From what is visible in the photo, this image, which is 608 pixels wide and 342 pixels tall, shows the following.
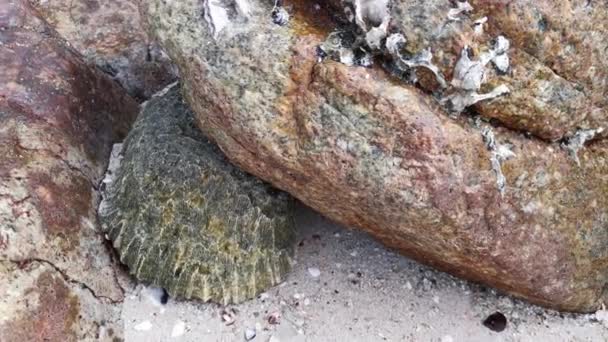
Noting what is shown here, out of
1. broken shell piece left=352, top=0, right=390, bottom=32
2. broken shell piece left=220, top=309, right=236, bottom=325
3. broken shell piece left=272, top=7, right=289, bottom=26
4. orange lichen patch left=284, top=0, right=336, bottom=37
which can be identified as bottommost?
broken shell piece left=220, top=309, right=236, bottom=325

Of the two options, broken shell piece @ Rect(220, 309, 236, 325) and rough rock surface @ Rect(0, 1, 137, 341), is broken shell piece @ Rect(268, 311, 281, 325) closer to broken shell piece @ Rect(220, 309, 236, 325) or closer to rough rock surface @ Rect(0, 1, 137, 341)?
broken shell piece @ Rect(220, 309, 236, 325)

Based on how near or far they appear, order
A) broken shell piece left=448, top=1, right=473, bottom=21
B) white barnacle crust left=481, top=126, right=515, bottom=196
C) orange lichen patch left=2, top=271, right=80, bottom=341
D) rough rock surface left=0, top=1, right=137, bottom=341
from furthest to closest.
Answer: rough rock surface left=0, top=1, right=137, bottom=341 → orange lichen patch left=2, top=271, right=80, bottom=341 → white barnacle crust left=481, top=126, right=515, bottom=196 → broken shell piece left=448, top=1, right=473, bottom=21

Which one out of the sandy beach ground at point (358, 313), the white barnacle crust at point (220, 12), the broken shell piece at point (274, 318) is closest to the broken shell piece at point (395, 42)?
the white barnacle crust at point (220, 12)

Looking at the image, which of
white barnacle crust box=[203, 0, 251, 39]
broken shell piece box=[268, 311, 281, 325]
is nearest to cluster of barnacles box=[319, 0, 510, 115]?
Answer: white barnacle crust box=[203, 0, 251, 39]

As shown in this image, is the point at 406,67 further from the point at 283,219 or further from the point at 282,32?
the point at 283,219

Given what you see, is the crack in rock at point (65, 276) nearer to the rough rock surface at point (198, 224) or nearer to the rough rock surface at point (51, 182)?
the rough rock surface at point (51, 182)

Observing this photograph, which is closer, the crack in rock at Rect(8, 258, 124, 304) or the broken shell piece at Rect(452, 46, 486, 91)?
the broken shell piece at Rect(452, 46, 486, 91)
